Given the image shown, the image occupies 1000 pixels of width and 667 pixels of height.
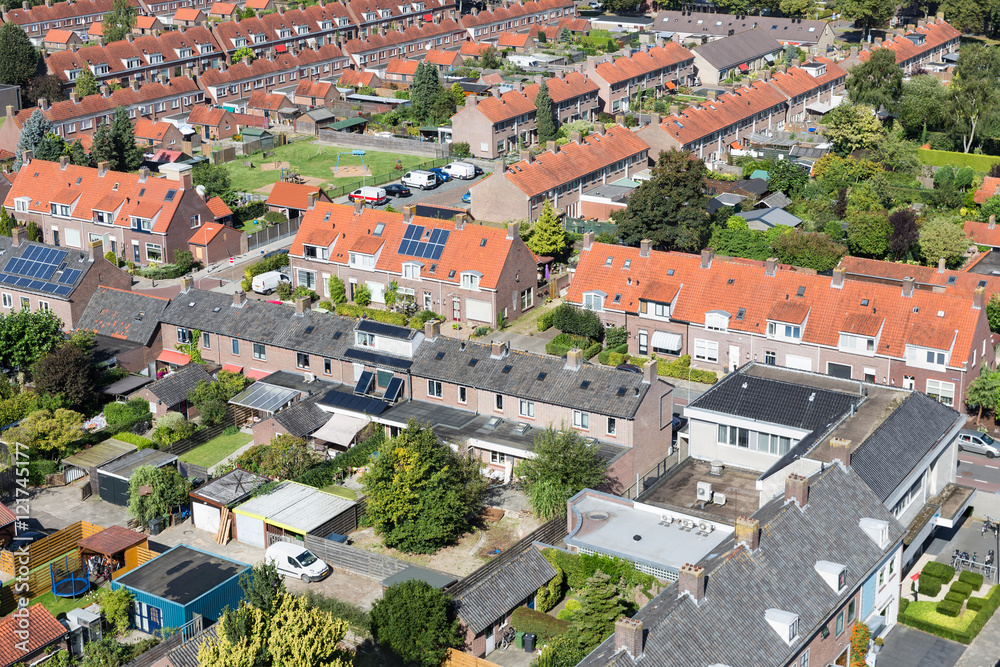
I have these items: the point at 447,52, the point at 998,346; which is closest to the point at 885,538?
the point at 998,346

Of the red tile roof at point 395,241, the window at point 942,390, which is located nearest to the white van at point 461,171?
the red tile roof at point 395,241

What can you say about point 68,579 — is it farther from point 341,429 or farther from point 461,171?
point 461,171

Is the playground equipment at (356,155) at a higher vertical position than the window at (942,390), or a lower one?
higher

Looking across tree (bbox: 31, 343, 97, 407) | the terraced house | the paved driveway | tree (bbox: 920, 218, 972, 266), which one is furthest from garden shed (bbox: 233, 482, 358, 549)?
tree (bbox: 920, 218, 972, 266)

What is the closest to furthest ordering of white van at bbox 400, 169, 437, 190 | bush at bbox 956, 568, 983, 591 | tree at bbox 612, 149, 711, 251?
bush at bbox 956, 568, 983, 591 < tree at bbox 612, 149, 711, 251 < white van at bbox 400, 169, 437, 190

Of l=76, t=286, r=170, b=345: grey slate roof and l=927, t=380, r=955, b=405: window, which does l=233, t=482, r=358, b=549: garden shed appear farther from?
l=927, t=380, r=955, b=405: window

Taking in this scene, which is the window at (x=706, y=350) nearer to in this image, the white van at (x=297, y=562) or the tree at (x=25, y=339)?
the white van at (x=297, y=562)

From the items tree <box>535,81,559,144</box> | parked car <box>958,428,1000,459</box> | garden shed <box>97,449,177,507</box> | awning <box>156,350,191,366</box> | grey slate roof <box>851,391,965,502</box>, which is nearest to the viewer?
grey slate roof <box>851,391,965,502</box>
